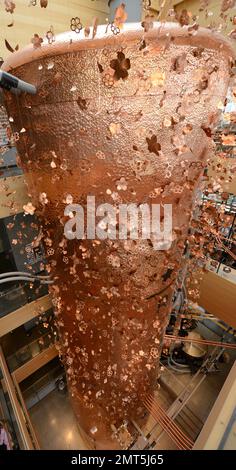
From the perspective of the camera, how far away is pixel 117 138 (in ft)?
3.56

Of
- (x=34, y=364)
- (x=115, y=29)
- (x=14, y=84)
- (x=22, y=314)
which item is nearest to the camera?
(x=115, y=29)

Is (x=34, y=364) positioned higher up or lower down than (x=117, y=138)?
lower down

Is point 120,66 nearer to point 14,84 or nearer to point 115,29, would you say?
point 115,29

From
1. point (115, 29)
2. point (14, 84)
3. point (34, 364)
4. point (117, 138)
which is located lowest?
point (34, 364)

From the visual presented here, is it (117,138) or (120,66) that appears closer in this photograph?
(120,66)

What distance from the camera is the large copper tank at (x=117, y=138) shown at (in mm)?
966

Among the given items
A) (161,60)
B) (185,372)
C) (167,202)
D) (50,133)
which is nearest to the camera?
(161,60)

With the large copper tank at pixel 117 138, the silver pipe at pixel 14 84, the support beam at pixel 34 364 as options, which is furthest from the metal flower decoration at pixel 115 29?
the support beam at pixel 34 364

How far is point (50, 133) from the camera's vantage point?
1.14 meters

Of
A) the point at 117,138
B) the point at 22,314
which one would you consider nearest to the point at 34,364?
the point at 22,314

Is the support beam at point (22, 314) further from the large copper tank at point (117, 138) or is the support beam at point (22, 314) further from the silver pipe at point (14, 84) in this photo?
the silver pipe at point (14, 84)

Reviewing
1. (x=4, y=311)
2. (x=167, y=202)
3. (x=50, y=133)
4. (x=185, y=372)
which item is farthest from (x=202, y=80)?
(x=185, y=372)

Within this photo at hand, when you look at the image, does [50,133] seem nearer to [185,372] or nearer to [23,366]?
[23,366]

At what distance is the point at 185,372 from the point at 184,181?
5.48 meters
